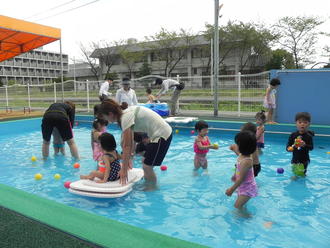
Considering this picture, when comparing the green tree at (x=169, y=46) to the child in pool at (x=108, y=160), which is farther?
the green tree at (x=169, y=46)

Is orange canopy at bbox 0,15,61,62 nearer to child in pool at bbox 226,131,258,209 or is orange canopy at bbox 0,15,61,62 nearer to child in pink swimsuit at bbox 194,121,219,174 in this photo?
child in pink swimsuit at bbox 194,121,219,174

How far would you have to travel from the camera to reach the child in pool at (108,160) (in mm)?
4160

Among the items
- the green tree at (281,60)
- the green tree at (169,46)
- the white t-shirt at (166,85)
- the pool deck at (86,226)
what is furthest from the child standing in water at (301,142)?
the green tree at (169,46)

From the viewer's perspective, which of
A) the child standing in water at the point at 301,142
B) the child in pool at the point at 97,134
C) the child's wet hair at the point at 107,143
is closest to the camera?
the child's wet hair at the point at 107,143

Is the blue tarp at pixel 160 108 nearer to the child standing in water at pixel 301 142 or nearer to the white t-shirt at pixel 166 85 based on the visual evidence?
the white t-shirt at pixel 166 85

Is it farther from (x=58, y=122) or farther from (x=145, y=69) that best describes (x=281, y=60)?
(x=58, y=122)

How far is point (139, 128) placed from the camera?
4137mm

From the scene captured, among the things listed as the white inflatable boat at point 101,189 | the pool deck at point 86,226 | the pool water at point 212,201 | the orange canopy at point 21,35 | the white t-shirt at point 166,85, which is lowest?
the pool water at point 212,201

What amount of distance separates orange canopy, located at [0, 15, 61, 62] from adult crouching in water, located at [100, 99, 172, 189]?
31.8 feet

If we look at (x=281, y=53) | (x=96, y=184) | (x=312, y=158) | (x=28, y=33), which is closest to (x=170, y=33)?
(x=281, y=53)

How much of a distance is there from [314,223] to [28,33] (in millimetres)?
12684

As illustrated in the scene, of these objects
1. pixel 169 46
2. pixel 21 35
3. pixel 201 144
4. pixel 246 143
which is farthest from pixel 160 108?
A: pixel 169 46

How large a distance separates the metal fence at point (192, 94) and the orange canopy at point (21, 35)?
2816 mm

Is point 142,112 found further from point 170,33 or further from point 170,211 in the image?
point 170,33
